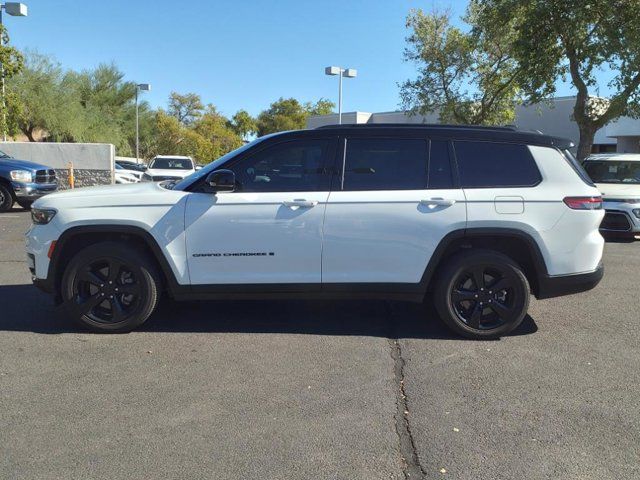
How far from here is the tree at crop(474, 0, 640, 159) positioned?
586 inches

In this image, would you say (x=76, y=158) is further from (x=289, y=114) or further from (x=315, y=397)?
(x=289, y=114)

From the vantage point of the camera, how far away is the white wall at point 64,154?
20.2 m

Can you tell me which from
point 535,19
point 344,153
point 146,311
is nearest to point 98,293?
point 146,311

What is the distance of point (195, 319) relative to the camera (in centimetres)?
557

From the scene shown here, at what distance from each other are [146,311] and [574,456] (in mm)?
3502

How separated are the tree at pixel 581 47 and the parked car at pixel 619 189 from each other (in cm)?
372

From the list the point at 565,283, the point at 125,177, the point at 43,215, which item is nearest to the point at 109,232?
the point at 43,215

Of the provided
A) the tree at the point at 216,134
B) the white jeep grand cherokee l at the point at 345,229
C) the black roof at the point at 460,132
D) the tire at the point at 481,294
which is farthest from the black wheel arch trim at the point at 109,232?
the tree at the point at 216,134

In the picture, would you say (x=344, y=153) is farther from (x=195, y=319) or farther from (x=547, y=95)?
(x=547, y=95)

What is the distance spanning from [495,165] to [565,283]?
122 cm

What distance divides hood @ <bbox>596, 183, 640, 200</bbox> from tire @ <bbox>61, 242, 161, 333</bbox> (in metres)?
9.50

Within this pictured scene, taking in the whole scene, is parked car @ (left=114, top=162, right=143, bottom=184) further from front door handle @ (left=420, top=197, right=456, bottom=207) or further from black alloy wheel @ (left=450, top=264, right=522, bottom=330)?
black alloy wheel @ (left=450, top=264, right=522, bottom=330)

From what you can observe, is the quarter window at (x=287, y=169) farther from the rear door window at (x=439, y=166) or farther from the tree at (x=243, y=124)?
the tree at (x=243, y=124)

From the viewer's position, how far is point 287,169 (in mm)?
4988
